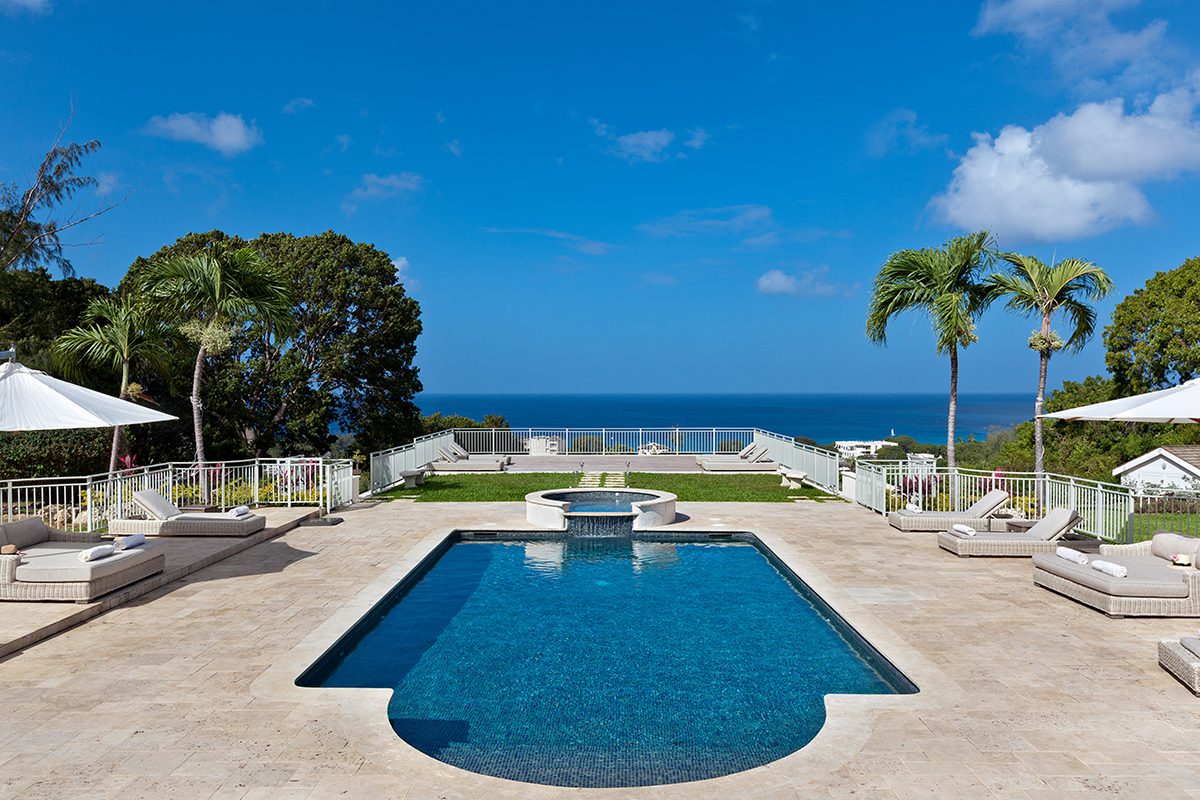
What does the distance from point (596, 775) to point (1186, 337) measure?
27826 millimetres

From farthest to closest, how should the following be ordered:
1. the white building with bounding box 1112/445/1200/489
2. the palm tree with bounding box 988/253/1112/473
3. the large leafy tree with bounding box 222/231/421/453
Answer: the large leafy tree with bounding box 222/231/421/453
the white building with bounding box 1112/445/1200/489
the palm tree with bounding box 988/253/1112/473

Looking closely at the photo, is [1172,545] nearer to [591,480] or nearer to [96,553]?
[96,553]

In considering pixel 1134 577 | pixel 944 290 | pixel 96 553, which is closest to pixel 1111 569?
pixel 1134 577

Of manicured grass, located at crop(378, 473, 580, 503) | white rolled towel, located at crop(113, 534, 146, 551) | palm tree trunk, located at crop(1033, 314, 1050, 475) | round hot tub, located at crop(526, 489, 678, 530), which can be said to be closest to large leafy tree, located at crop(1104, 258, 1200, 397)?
palm tree trunk, located at crop(1033, 314, 1050, 475)

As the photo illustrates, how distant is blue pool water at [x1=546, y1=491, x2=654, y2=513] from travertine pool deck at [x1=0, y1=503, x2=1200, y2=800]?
239 inches

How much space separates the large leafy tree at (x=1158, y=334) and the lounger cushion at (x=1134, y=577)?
20620mm

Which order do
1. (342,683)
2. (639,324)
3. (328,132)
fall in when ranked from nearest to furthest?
(342,683) → (328,132) → (639,324)

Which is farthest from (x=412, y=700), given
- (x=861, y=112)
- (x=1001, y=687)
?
(x=861, y=112)

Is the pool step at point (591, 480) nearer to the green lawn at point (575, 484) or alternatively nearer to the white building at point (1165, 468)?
the green lawn at point (575, 484)

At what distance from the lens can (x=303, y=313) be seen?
84.4 ft

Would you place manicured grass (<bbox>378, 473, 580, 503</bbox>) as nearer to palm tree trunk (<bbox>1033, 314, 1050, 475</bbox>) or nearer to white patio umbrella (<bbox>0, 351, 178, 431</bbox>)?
white patio umbrella (<bbox>0, 351, 178, 431</bbox>)

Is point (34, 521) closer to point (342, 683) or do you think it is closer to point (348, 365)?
point (342, 683)

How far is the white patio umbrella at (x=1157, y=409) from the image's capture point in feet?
25.5

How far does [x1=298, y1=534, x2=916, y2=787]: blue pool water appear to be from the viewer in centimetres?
472
